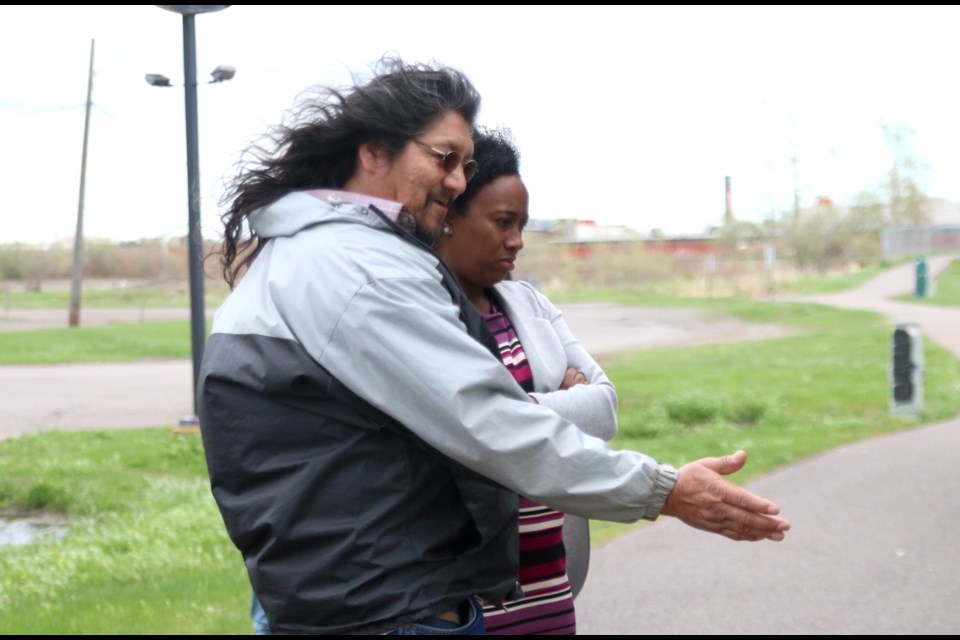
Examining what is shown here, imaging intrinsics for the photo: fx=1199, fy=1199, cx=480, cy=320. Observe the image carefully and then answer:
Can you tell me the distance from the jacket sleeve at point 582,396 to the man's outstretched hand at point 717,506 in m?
0.52

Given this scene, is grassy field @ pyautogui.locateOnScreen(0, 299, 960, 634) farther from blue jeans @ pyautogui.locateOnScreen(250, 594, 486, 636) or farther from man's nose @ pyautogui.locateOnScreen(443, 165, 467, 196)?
man's nose @ pyautogui.locateOnScreen(443, 165, 467, 196)

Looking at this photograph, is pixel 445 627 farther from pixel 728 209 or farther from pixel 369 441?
pixel 728 209

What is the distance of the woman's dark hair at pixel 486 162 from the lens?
2.95 meters

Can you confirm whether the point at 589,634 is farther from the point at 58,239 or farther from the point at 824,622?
the point at 58,239

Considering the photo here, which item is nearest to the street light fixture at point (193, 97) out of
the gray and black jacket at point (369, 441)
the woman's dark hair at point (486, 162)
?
the woman's dark hair at point (486, 162)

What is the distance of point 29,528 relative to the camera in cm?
757

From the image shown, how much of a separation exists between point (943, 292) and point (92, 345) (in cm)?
2357

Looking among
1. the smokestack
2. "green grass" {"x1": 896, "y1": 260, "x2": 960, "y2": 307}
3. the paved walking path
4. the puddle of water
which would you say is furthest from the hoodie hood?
the smokestack

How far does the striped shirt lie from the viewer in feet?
8.48

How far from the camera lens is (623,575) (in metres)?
5.89

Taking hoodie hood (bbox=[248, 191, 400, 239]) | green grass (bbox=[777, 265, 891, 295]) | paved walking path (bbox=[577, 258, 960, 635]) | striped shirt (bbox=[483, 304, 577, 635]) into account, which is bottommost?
green grass (bbox=[777, 265, 891, 295])

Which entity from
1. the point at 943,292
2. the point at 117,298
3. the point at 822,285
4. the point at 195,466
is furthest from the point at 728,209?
the point at 195,466

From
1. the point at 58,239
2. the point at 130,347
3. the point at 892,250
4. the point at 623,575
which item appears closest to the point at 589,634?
the point at 623,575

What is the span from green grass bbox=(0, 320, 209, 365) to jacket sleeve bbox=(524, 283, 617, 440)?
1718 centimetres
